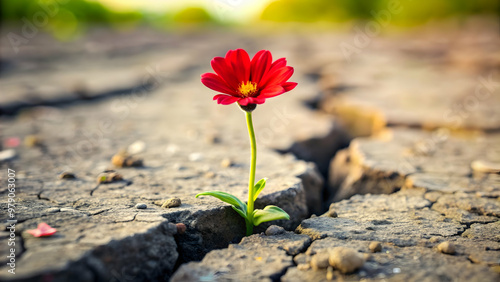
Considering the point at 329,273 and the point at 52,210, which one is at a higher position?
the point at 52,210

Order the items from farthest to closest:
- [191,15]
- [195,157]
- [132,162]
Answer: [191,15]
[195,157]
[132,162]

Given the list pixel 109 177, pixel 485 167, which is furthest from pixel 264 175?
pixel 485 167

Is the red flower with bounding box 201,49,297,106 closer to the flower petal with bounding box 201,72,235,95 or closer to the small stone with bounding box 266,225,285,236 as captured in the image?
the flower petal with bounding box 201,72,235,95

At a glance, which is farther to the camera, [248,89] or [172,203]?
[172,203]

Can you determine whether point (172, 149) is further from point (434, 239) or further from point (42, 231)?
point (434, 239)

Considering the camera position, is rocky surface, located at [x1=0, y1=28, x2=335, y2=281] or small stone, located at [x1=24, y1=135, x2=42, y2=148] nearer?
rocky surface, located at [x1=0, y1=28, x2=335, y2=281]

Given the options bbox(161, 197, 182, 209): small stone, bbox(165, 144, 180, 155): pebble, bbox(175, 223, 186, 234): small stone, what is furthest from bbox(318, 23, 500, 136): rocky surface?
bbox(175, 223, 186, 234): small stone

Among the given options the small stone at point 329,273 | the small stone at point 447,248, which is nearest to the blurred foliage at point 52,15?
the small stone at point 329,273

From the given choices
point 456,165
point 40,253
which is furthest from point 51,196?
point 456,165
